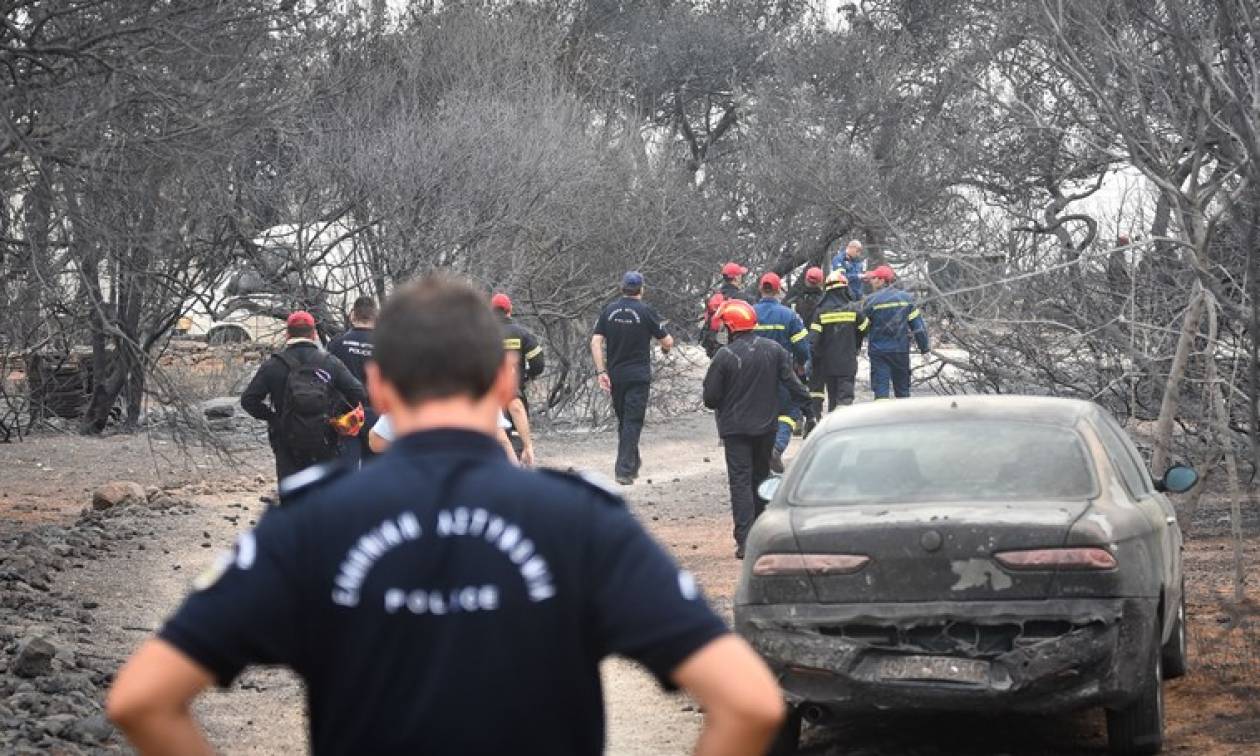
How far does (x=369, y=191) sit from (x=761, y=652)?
53.2ft

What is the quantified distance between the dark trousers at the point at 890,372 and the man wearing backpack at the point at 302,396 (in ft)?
29.6

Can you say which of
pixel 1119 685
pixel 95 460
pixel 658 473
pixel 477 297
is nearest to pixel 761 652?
pixel 1119 685

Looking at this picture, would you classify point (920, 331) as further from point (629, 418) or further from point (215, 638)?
point (215, 638)

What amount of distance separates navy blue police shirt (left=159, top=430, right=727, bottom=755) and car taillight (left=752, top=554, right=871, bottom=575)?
4.41 metres

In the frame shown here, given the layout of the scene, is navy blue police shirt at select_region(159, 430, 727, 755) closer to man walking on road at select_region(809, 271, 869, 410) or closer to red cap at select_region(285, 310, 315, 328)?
red cap at select_region(285, 310, 315, 328)

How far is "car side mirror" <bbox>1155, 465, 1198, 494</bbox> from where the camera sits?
860 cm

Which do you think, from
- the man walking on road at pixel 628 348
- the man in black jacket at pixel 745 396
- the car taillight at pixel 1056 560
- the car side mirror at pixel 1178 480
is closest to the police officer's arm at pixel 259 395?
the man in black jacket at pixel 745 396

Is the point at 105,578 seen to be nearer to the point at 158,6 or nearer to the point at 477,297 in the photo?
the point at 158,6

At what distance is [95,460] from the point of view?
2156 centimetres

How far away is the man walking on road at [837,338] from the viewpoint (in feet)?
66.9

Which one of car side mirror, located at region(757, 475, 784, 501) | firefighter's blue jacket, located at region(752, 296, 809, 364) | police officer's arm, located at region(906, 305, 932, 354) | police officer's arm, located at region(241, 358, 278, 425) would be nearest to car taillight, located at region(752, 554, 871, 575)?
car side mirror, located at region(757, 475, 784, 501)

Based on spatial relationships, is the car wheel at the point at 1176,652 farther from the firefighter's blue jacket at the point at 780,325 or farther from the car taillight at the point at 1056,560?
the firefighter's blue jacket at the point at 780,325

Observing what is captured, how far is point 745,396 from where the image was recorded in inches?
512

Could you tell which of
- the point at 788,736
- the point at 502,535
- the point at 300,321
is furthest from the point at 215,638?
the point at 300,321
